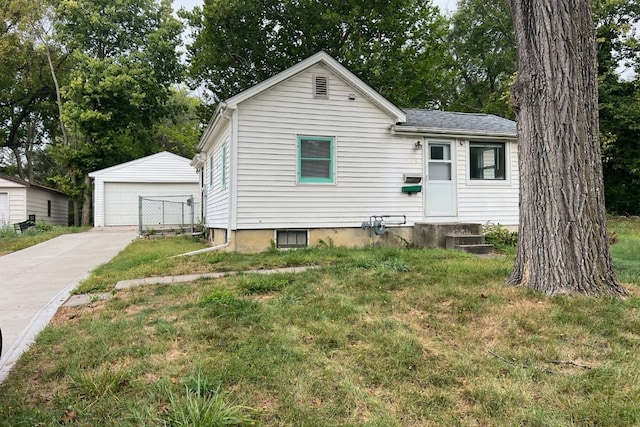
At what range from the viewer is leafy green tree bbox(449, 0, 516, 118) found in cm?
2391

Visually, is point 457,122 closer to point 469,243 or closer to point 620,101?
point 469,243

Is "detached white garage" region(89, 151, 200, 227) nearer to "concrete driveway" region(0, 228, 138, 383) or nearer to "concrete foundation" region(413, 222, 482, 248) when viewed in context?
"concrete driveway" region(0, 228, 138, 383)

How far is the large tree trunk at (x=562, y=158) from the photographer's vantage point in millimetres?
4152

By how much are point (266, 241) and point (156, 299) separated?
12.9 ft

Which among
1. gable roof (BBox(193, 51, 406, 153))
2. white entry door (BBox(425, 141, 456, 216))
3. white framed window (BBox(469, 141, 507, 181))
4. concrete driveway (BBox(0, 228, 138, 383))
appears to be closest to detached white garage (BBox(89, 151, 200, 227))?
concrete driveway (BBox(0, 228, 138, 383))

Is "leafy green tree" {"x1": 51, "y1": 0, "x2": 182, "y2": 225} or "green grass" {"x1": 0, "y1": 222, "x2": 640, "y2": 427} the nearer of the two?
"green grass" {"x1": 0, "y1": 222, "x2": 640, "y2": 427}

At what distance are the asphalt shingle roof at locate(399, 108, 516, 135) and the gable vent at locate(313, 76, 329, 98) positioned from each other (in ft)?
6.47

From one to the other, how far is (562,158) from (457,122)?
6.70m

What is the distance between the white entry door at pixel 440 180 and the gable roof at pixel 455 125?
395 mm

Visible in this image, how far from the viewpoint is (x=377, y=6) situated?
17.9 meters

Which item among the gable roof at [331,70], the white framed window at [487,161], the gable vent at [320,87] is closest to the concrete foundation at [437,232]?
the white framed window at [487,161]

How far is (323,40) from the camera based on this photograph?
1864 cm

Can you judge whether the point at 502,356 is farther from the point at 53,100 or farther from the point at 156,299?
the point at 53,100

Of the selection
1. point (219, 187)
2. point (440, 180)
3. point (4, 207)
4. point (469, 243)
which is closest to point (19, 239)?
point (4, 207)
